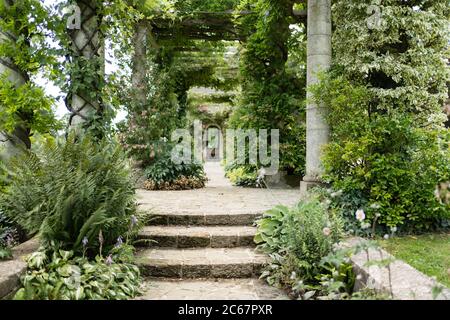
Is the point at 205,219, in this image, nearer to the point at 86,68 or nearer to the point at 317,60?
the point at 86,68

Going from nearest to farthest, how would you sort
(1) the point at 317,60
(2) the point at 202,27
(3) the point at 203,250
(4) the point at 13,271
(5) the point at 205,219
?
(4) the point at 13,271
(3) the point at 203,250
(5) the point at 205,219
(1) the point at 317,60
(2) the point at 202,27

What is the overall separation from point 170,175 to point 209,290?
548 centimetres

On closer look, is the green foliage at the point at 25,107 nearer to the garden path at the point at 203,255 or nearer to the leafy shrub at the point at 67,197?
the leafy shrub at the point at 67,197

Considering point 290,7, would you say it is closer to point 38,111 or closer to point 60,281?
point 38,111

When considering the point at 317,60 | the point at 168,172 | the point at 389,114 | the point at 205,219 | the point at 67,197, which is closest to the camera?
the point at 67,197

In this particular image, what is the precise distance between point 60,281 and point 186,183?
5.86m

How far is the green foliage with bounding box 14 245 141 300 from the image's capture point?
9.93 feet

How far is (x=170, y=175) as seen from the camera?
29.6ft

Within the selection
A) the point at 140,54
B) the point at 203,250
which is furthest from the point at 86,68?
the point at 140,54

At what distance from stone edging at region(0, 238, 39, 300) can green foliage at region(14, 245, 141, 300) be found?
2.2 inches

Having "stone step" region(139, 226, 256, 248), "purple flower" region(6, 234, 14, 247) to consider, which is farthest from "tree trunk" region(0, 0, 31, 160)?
"stone step" region(139, 226, 256, 248)

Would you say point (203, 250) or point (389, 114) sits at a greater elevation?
point (389, 114)

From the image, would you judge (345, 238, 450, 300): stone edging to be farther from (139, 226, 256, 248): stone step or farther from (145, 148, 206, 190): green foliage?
(145, 148, 206, 190): green foliage

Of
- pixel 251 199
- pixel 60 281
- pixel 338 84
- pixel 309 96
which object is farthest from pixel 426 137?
pixel 60 281
